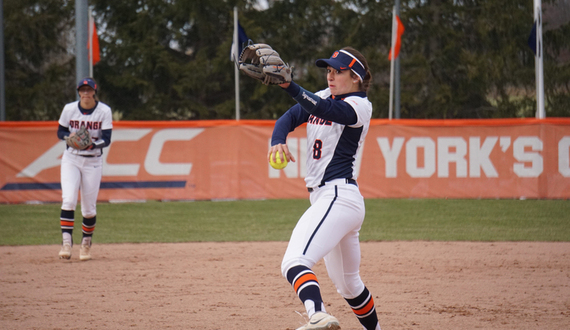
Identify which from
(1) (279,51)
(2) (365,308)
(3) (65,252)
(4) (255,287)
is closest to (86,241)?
(3) (65,252)

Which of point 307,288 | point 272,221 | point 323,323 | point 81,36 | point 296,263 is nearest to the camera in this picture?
point 323,323

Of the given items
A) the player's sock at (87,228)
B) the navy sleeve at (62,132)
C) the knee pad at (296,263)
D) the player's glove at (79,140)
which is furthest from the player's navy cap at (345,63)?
the player's sock at (87,228)

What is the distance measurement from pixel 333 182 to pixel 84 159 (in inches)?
186

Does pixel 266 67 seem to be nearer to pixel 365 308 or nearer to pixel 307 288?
pixel 307 288

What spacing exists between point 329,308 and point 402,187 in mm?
8638

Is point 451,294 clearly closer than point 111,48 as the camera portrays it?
Yes

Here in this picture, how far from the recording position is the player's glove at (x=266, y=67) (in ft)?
11.7

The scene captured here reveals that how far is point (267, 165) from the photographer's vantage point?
13.8 meters

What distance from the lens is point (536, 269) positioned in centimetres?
720

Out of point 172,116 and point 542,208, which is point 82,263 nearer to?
point 542,208

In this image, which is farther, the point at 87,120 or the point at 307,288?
the point at 87,120

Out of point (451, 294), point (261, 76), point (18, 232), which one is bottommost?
point (18, 232)

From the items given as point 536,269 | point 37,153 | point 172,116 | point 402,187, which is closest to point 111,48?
point 172,116

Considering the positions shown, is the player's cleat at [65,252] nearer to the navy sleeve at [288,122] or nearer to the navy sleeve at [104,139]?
the navy sleeve at [104,139]
